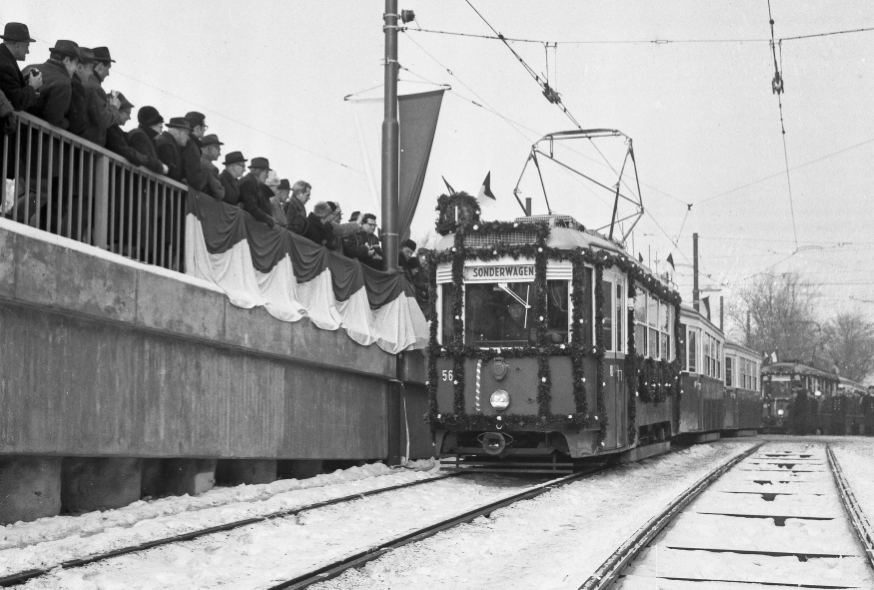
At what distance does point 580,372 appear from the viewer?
43.6ft

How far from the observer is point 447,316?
14.2 m

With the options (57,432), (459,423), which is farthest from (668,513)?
(57,432)

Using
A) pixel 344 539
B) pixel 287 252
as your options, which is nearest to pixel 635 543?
pixel 344 539

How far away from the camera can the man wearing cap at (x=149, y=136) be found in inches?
400

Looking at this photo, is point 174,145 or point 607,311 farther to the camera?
point 607,311

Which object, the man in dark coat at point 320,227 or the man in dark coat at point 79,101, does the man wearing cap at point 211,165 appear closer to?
the man in dark coat at point 79,101

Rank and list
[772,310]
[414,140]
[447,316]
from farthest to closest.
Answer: [772,310], [414,140], [447,316]

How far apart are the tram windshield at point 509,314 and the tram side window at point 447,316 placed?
224mm

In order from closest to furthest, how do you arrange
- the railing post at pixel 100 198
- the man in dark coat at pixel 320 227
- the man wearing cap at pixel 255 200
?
the railing post at pixel 100 198 → the man wearing cap at pixel 255 200 → the man in dark coat at pixel 320 227

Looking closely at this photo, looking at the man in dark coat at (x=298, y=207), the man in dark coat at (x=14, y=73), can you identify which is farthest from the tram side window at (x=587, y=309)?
the man in dark coat at (x=14, y=73)

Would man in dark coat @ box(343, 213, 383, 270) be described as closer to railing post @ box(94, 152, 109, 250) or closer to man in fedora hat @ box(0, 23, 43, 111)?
railing post @ box(94, 152, 109, 250)

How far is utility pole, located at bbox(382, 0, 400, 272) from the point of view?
16.3 meters

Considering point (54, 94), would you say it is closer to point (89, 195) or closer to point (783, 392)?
point (89, 195)

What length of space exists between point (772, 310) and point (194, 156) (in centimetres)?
6801
